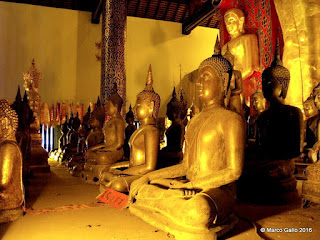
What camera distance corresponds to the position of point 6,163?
8.17 feet

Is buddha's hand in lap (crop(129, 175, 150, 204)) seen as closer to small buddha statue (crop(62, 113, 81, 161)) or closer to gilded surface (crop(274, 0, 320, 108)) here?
gilded surface (crop(274, 0, 320, 108))

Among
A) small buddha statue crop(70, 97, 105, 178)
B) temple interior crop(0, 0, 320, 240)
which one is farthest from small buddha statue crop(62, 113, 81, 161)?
small buddha statue crop(70, 97, 105, 178)

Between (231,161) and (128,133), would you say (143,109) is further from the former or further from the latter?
(128,133)

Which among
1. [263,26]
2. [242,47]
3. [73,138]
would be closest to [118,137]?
[242,47]

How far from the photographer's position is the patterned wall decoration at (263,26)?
621 centimetres

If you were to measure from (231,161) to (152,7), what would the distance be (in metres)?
11.6

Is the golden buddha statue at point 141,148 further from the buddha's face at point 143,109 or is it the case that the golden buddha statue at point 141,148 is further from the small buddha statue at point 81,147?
the small buddha statue at point 81,147

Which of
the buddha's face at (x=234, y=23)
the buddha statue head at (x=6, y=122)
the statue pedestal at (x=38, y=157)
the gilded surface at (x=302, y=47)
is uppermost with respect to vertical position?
the buddha's face at (x=234, y=23)

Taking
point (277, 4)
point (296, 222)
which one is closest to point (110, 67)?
point (277, 4)

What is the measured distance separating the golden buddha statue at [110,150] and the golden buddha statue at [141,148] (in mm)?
654

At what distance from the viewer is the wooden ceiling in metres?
12.0

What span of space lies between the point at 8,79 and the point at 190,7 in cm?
767

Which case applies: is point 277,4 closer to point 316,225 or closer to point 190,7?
point 316,225

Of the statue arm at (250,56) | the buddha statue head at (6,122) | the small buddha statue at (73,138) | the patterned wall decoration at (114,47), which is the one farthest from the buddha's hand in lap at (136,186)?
the patterned wall decoration at (114,47)
